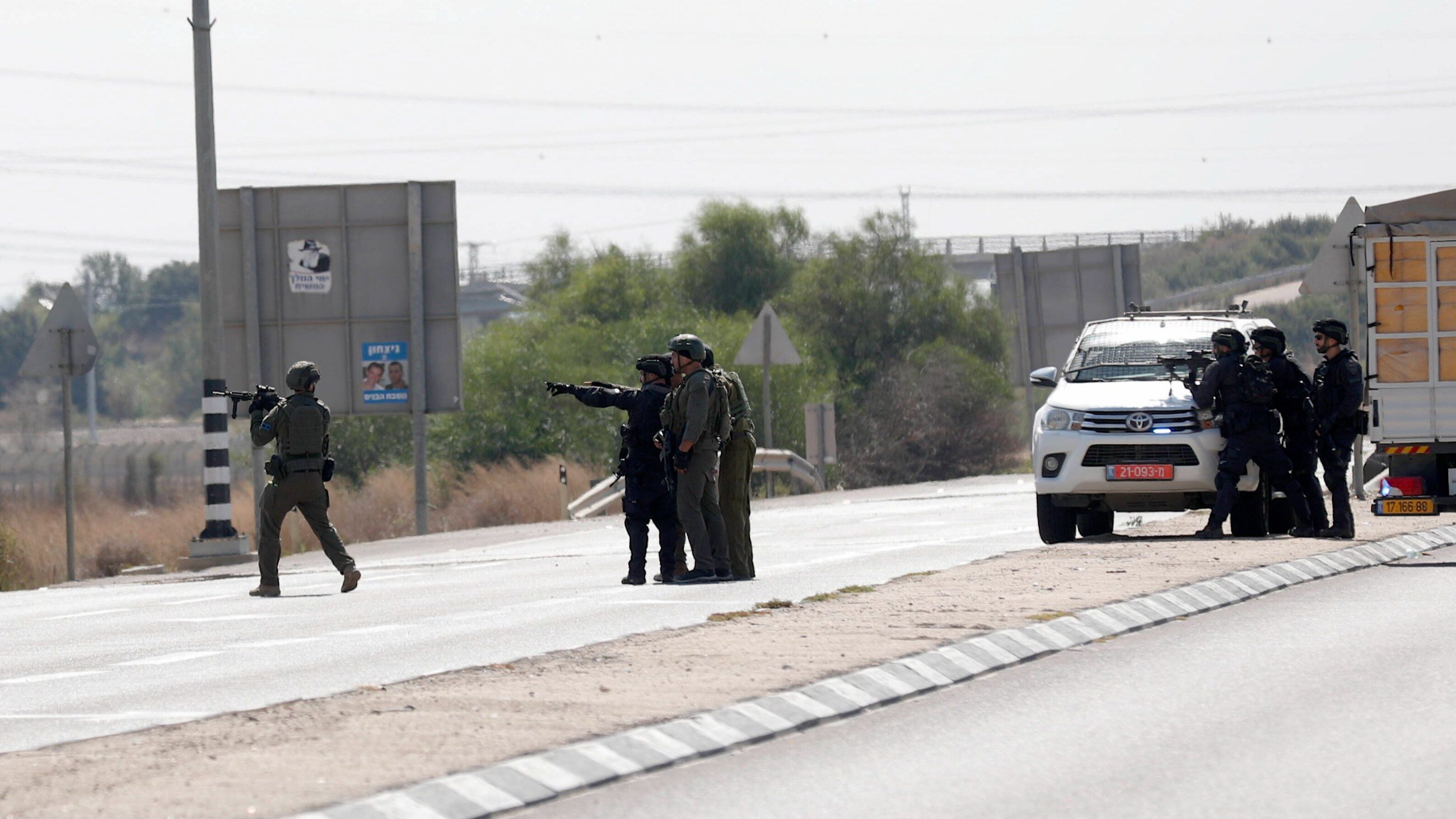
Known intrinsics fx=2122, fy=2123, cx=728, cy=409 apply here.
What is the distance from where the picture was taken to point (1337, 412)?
57.5ft

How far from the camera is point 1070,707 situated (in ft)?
29.8

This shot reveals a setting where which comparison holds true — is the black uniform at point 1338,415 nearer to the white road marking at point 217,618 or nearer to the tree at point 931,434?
the white road marking at point 217,618

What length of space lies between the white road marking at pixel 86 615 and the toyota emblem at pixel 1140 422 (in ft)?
26.8

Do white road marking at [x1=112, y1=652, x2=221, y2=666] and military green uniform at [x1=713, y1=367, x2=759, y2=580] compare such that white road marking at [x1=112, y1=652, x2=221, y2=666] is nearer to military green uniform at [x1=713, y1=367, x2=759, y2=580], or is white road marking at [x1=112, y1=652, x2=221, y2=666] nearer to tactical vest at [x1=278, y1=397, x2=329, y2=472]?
tactical vest at [x1=278, y1=397, x2=329, y2=472]

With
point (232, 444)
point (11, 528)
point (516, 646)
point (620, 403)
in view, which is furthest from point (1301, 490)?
point (232, 444)

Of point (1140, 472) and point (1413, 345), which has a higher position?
point (1413, 345)

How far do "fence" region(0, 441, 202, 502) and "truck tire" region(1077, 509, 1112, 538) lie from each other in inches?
869

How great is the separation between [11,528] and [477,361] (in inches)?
693

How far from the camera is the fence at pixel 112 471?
3850 centimetres

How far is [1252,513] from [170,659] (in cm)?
989

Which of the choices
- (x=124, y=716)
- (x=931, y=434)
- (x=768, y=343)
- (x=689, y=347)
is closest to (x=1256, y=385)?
(x=689, y=347)

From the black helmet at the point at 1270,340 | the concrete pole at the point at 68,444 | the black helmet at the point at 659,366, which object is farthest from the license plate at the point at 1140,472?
the concrete pole at the point at 68,444

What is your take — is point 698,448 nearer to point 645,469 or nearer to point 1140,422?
point 645,469

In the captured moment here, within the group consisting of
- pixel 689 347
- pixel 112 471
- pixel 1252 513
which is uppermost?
pixel 689 347
